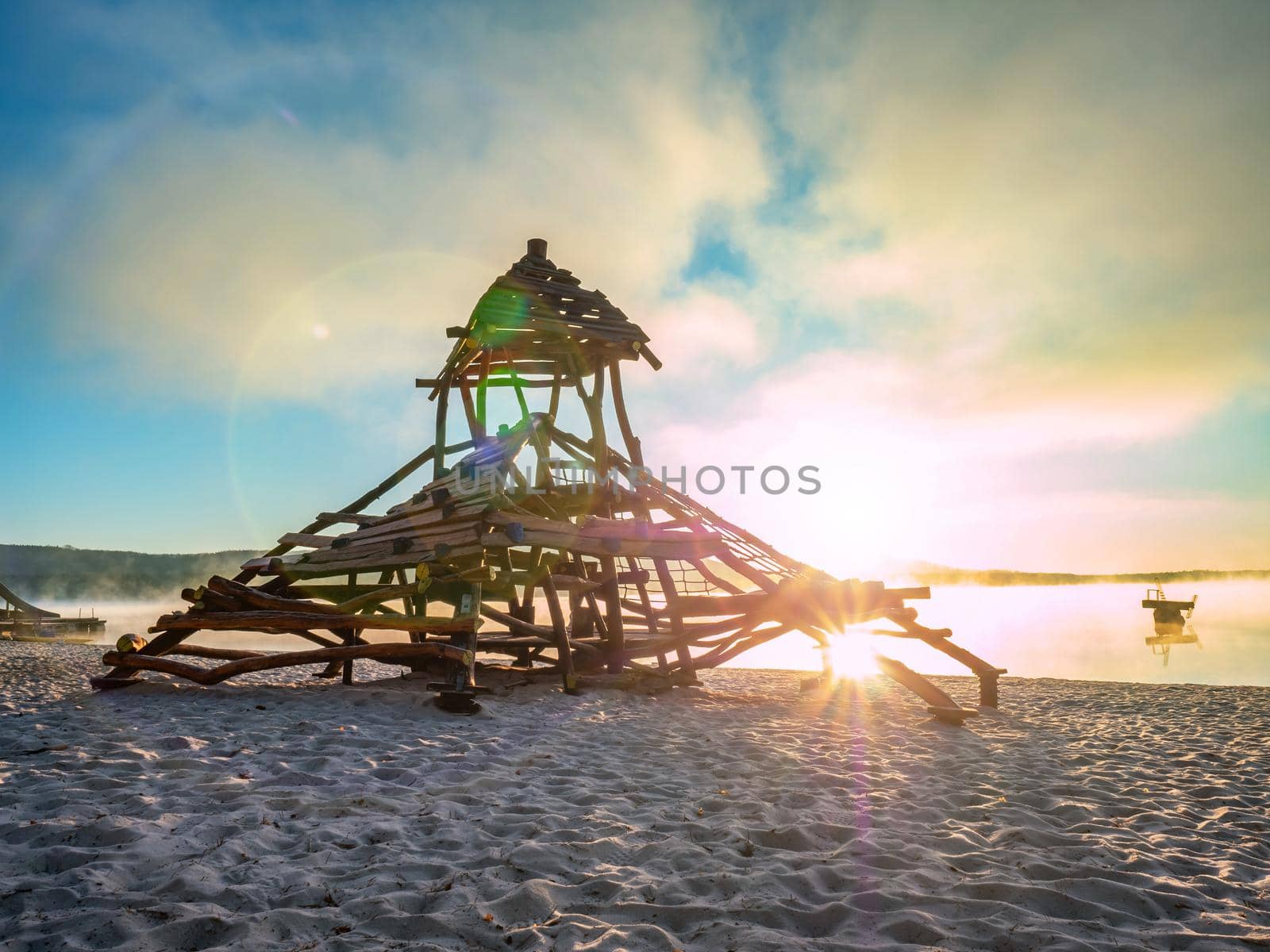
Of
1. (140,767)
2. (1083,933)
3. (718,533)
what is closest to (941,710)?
(718,533)

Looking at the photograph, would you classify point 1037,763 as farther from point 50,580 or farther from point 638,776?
point 50,580

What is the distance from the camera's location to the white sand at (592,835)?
307cm

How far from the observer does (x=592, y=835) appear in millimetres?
4152

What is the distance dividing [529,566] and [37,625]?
23.7 meters

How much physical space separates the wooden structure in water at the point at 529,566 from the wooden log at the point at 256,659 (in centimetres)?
3

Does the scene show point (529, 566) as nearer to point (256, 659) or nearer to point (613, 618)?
point (613, 618)

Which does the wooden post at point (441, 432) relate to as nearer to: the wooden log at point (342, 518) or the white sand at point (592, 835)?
the wooden log at point (342, 518)

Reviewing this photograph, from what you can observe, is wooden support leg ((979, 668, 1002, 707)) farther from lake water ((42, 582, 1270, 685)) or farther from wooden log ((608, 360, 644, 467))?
lake water ((42, 582, 1270, 685))

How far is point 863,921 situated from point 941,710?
668cm

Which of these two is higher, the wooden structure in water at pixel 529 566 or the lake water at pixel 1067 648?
the wooden structure in water at pixel 529 566

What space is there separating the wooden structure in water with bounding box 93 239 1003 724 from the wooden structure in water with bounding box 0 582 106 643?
1919 cm

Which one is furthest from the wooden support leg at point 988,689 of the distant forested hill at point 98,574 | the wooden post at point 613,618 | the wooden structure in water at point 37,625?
the distant forested hill at point 98,574

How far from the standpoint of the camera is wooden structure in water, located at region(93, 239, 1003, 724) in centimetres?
912

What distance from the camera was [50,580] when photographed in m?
77.0
